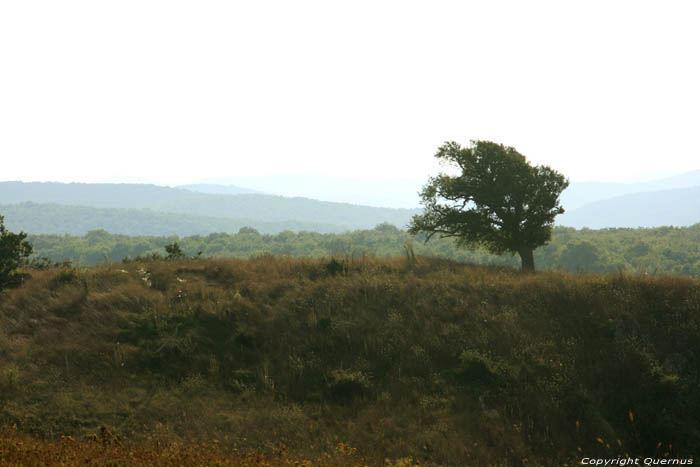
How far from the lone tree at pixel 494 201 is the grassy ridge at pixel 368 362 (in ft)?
17.3

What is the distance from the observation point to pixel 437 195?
21.4 m

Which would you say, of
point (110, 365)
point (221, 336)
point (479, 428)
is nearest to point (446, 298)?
point (479, 428)

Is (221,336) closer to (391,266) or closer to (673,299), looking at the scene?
(391,266)

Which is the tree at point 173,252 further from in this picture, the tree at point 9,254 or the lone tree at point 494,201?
the lone tree at point 494,201

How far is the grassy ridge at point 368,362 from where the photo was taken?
349 inches

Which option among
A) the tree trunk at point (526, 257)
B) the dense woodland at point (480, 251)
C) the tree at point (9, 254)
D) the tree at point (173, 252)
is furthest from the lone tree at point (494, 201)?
the tree at point (9, 254)

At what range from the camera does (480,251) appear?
36.0m

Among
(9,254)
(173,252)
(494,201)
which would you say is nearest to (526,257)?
(494,201)

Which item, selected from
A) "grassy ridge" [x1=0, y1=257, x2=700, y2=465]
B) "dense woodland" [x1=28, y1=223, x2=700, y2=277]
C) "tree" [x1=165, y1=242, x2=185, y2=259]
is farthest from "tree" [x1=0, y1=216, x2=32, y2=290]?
"dense woodland" [x1=28, y1=223, x2=700, y2=277]

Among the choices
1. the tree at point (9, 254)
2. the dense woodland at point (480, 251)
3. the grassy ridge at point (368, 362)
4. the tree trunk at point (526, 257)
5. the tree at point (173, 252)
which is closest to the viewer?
the grassy ridge at point (368, 362)

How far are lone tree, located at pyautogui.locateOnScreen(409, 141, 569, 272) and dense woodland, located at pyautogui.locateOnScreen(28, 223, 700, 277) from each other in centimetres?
400

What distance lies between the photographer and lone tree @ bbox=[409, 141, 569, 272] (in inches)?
773

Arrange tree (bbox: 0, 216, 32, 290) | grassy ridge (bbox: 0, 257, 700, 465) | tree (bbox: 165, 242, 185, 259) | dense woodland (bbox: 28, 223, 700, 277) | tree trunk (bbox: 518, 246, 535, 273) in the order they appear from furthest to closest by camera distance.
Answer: dense woodland (bbox: 28, 223, 700, 277) < tree trunk (bbox: 518, 246, 535, 273) < tree (bbox: 165, 242, 185, 259) < tree (bbox: 0, 216, 32, 290) < grassy ridge (bbox: 0, 257, 700, 465)

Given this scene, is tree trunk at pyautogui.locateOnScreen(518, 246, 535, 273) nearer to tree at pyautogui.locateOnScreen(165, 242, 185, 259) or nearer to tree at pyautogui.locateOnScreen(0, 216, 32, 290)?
tree at pyautogui.locateOnScreen(165, 242, 185, 259)
